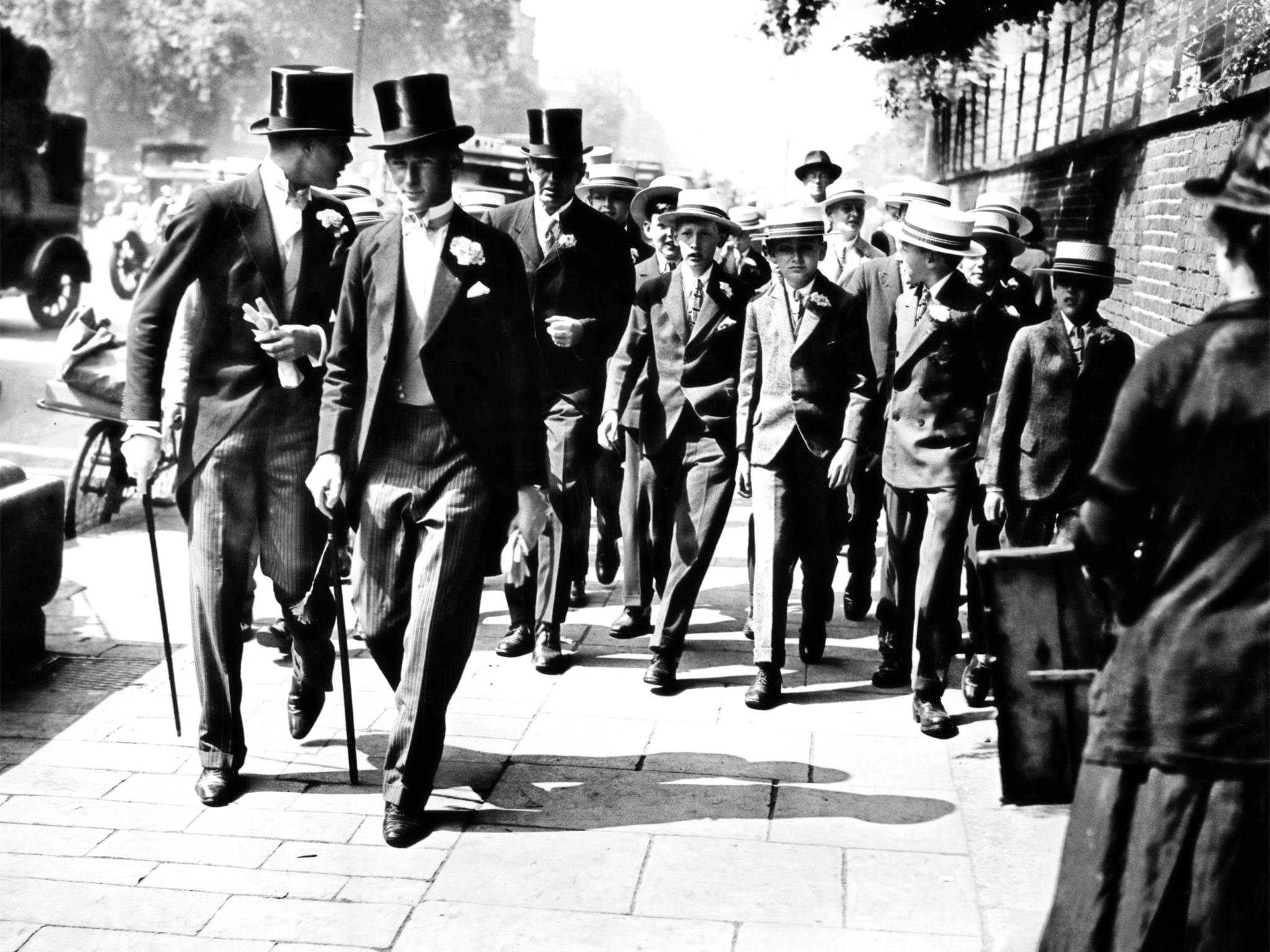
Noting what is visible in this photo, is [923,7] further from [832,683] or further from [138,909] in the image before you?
[138,909]

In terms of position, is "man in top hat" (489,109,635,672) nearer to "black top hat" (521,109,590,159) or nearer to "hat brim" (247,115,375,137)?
"black top hat" (521,109,590,159)

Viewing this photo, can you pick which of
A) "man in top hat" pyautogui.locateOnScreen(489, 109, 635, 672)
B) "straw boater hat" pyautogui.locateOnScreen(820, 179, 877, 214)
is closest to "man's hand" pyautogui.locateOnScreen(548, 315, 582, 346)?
"man in top hat" pyautogui.locateOnScreen(489, 109, 635, 672)

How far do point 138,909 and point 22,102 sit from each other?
1824 centimetres

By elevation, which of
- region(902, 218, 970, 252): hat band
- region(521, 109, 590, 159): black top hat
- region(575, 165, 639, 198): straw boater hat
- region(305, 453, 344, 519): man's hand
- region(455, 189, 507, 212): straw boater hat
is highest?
region(521, 109, 590, 159): black top hat

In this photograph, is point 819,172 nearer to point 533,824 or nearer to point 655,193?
point 655,193

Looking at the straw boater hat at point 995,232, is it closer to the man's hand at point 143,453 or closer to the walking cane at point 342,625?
the walking cane at point 342,625

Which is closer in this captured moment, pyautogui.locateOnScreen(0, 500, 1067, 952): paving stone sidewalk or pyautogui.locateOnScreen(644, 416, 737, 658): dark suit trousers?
pyautogui.locateOnScreen(0, 500, 1067, 952): paving stone sidewalk

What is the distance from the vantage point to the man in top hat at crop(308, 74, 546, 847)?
4781mm

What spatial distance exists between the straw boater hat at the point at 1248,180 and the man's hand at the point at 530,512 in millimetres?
2591

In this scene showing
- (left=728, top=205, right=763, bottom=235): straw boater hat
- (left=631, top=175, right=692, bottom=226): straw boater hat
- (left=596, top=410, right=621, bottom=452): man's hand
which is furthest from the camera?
(left=728, top=205, right=763, bottom=235): straw boater hat

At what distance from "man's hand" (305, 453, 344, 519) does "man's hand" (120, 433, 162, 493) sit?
569 mm

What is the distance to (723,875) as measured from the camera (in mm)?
4469

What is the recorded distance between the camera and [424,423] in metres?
4.86

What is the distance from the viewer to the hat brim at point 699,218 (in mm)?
6676
